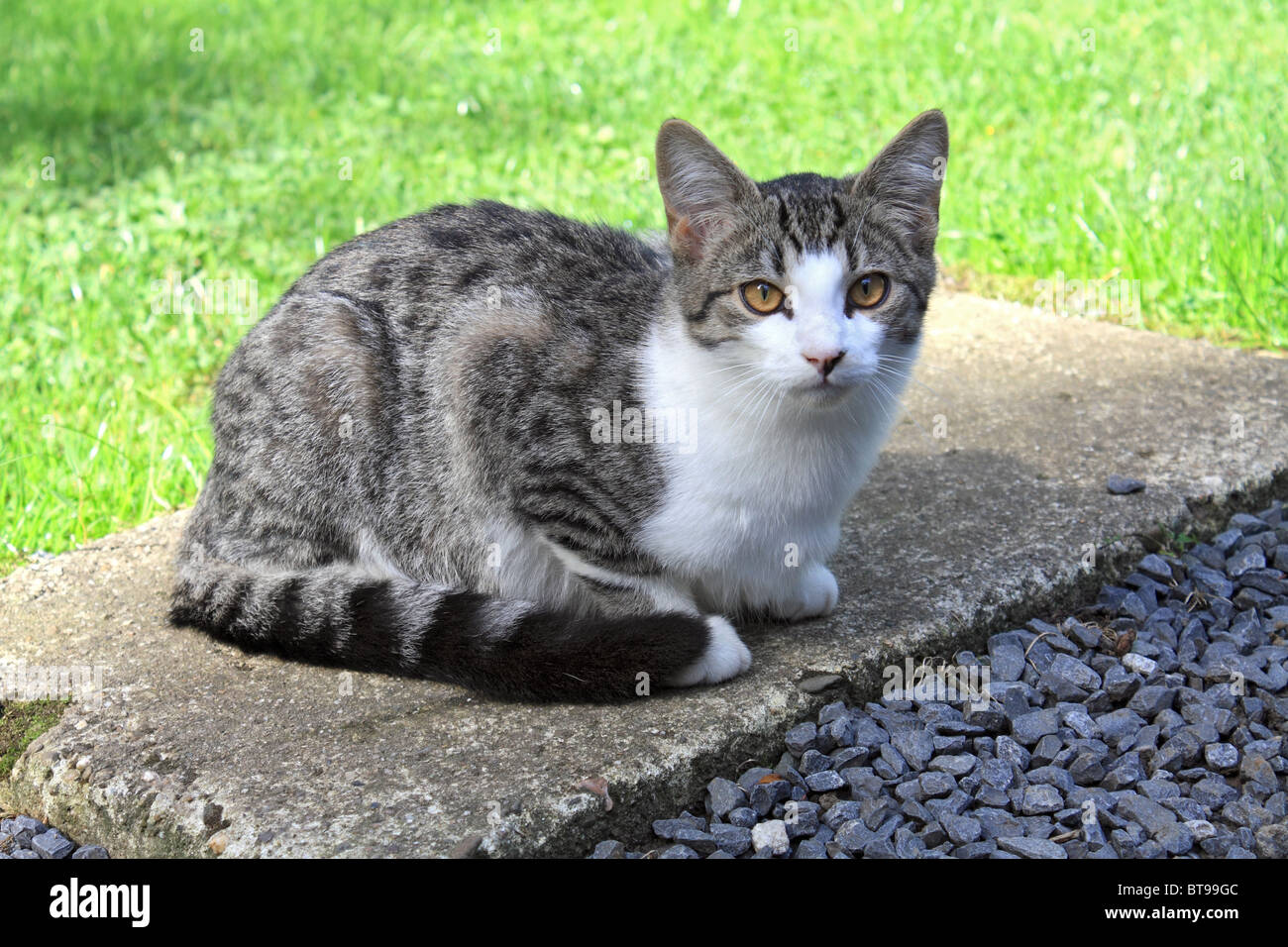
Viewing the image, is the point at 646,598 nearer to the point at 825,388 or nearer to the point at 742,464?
the point at 742,464

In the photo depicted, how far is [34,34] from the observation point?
25.9 ft

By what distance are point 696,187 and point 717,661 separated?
1.09m

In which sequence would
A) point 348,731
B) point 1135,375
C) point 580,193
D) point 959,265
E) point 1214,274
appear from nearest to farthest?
point 348,731 < point 1135,375 < point 1214,274 < point 959,265 < point 580,193

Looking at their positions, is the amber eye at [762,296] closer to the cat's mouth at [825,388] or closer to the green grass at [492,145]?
the cat's mouth at [825,388]

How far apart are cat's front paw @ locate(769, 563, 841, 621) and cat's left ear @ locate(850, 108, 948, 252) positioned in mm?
858

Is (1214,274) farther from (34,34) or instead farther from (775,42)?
(34,34)

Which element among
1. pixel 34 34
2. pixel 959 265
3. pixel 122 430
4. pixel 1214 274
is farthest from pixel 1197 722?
pixel 34 34

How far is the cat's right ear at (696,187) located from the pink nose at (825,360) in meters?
0.46

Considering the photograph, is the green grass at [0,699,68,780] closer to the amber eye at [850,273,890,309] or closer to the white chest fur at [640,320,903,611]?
the white chest fur at [640,320,903,611]

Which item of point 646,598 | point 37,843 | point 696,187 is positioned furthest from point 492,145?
point 37,843

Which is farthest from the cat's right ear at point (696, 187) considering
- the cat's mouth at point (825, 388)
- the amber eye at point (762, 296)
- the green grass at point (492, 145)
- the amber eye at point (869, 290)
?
the green grass at point (492, 145)

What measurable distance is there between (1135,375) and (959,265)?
1.30 m

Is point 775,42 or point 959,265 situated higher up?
point 775,42
